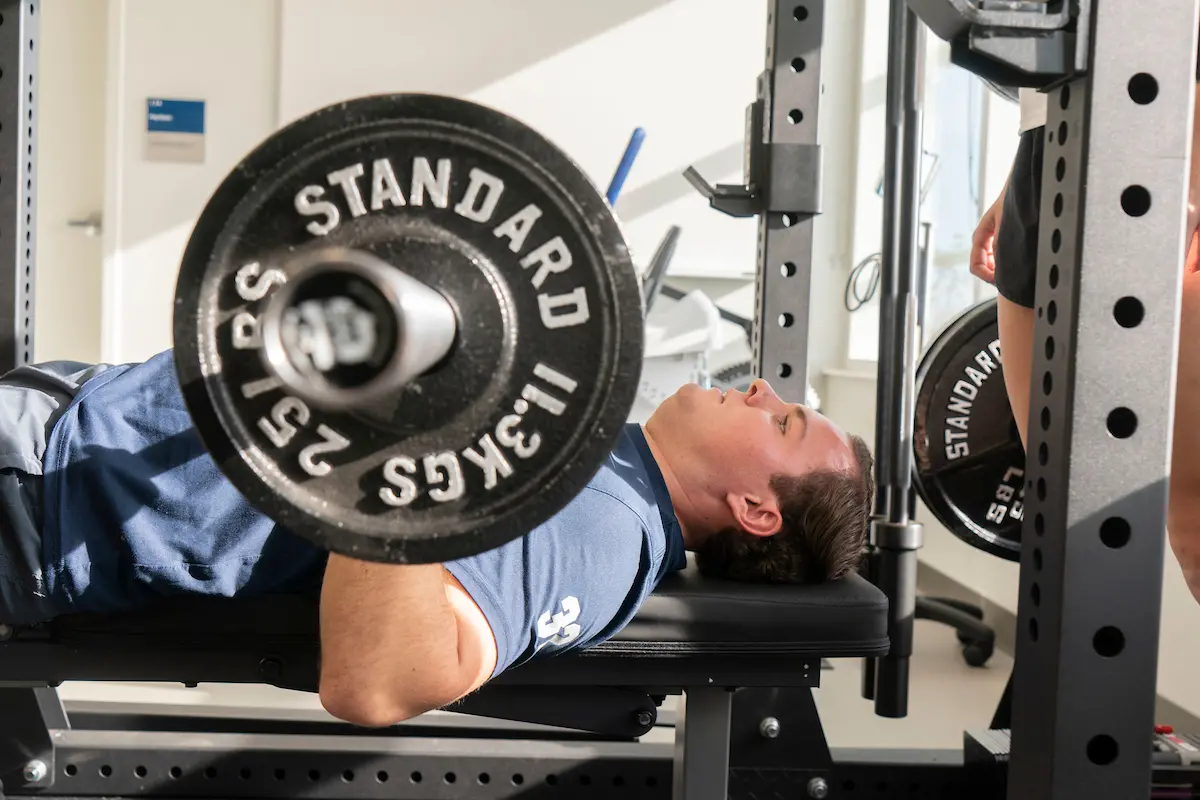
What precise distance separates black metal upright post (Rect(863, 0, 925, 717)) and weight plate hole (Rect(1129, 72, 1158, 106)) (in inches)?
45.9

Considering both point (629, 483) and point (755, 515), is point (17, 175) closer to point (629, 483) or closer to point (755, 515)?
point (629, 483)

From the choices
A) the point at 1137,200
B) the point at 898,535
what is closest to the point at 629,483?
the point at 1137,200

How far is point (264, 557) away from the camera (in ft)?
3.44

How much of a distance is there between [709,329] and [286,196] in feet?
9.29

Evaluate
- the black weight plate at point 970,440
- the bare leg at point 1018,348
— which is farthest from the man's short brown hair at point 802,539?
the black weight plate at point 970,440

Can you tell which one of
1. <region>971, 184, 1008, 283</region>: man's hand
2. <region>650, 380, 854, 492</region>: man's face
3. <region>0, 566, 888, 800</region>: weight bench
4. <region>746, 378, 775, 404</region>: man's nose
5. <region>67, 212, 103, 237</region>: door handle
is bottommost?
<region>0, 566, 888, 800</region>: weight bench

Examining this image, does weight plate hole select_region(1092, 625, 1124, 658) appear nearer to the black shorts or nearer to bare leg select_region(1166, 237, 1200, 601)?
bare leg select_region(1166, 237, 1200, 601)

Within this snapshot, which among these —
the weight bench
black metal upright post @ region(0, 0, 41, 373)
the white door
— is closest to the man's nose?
the weight bench

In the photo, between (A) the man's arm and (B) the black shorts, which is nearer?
(A) the man's arm

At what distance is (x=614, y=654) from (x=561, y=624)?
0.55 feet

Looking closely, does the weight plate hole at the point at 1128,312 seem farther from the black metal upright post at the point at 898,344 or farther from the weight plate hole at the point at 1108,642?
the black metal upright post at the point at 898,344

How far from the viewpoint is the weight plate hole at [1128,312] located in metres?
0.70

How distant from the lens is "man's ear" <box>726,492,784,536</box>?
4.28 ft

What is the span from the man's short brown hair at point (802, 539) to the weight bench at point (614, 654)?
55 mm
